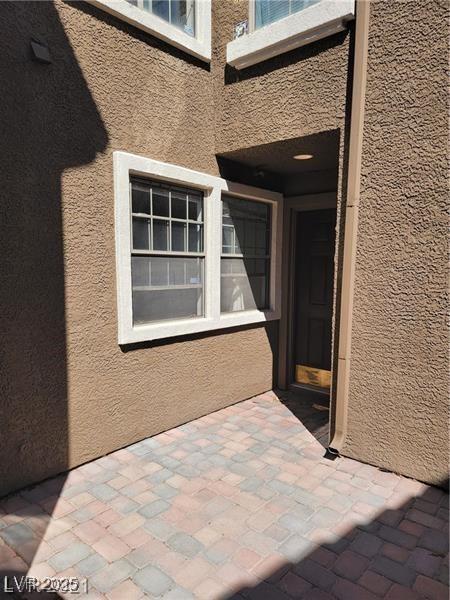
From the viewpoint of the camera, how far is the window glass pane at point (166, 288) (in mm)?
4047

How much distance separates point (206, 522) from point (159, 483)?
25.9 inches

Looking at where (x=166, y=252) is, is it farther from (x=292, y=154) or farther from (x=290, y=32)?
(x=290, y=32)

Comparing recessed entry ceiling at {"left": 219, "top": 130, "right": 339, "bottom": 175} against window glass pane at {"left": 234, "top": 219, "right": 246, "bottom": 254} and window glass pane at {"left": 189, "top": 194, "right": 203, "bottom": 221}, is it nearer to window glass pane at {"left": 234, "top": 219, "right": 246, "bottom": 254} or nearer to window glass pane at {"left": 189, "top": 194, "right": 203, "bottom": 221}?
window glass pane at {"left": 189, "top": 194, "right": 203, "bottom": 221}

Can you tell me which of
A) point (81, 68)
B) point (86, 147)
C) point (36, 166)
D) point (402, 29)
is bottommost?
point (36, 166)

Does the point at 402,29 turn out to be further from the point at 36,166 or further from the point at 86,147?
the point at 36,166

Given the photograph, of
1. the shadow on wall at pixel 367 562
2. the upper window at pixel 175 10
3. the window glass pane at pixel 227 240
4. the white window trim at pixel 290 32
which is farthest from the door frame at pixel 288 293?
the shadow on wall at pixel 367 562

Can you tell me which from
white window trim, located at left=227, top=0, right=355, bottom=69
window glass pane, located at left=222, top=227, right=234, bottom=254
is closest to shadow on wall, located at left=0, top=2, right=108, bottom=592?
white window trim, located at left=227, top=0, right=355, bottom=69

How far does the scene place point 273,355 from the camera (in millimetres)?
5770

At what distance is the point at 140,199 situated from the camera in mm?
3949

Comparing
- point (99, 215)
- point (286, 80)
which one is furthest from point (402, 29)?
point (99, 215)

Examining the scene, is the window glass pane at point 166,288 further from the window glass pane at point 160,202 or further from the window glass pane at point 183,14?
the window glass pane at point 183,14

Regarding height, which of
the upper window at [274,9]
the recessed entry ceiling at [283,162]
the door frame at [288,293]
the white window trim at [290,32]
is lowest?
the door frame at [288,293]

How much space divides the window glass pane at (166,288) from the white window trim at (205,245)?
0.09 metres

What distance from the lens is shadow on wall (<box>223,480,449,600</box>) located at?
2248 mm
